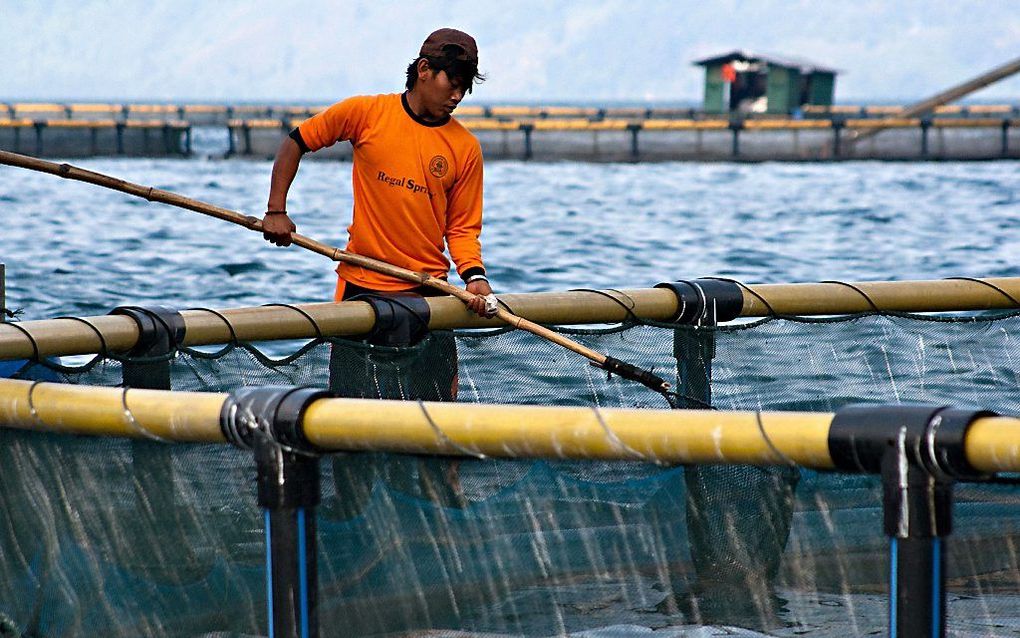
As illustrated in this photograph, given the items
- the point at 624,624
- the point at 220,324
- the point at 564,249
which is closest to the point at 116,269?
the point at 564,249

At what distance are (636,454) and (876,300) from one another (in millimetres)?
3174

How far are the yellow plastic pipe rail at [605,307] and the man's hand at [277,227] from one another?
1.10 feet

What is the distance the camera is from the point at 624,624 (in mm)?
4246

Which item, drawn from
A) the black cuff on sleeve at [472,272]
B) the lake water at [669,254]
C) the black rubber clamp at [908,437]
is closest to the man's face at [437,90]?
the black cuff on sleeve at [472,272]

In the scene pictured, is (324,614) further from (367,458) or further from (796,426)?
(796,426)

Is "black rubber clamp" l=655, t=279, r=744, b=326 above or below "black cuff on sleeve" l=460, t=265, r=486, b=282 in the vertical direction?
below

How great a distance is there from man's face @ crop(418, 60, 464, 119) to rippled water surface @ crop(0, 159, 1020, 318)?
1317 cm

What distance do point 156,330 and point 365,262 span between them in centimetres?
94

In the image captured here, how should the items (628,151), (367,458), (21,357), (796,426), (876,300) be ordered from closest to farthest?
(796,426), (367,458), (21,357), (876,300), (628,151)

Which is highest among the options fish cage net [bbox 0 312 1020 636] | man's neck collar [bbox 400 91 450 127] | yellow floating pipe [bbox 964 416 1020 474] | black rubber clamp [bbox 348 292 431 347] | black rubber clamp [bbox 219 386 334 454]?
man's neck collar [bbox 400 91 450 127]

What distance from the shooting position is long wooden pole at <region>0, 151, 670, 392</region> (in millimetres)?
5566

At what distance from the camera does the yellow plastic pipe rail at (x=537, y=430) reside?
10.6 feet

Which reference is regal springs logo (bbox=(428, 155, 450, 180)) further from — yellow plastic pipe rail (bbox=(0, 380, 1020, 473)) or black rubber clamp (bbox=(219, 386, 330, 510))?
black rubber clamp (bbox=(219, 386, 330, 510))

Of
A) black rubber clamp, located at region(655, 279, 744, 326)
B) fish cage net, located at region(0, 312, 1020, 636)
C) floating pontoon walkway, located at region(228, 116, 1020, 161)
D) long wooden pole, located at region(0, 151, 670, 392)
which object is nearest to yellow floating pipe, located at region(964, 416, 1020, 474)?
fish cage net, located at region(0, 312, 1020, 636)
